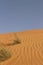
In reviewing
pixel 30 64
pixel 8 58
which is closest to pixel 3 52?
pixel 8 58

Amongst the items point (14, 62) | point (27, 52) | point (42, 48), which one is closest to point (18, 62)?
point (14, 62)

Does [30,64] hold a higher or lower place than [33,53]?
lower

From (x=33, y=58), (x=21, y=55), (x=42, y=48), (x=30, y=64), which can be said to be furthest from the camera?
(x=42, y=48)

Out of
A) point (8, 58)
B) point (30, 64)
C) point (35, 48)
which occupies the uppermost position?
point (35, 48)

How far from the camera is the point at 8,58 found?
1280 cm

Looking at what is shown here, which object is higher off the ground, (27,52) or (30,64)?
(27,52)

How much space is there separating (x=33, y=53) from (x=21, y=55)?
75cm

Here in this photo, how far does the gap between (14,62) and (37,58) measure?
1298mm

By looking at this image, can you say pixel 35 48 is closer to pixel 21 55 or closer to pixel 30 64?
pixel 21 55

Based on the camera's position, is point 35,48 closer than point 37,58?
No

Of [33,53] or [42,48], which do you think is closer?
[33,53]

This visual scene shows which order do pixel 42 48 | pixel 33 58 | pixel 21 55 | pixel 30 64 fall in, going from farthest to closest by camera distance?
pixel 42 48, pixel 21 55, pixel 33 58, pixel 30 64

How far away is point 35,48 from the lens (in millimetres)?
14805

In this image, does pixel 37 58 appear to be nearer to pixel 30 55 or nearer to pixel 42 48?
pixel 30 55
